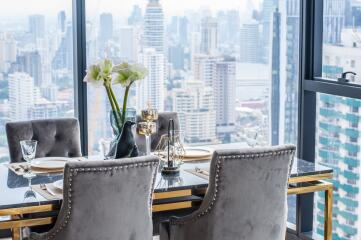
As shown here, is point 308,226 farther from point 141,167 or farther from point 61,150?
point 141,167

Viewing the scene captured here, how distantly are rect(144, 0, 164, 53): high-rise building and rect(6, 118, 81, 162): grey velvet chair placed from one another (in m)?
1.17

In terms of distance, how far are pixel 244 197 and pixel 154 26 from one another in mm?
2247

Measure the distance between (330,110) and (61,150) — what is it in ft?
6.60

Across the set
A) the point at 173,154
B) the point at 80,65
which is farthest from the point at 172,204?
the point at 80,65

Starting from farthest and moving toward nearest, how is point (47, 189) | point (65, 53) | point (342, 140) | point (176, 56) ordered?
point (176, 56) → point (65, 53) → point (342, 140) → point (47, 189)

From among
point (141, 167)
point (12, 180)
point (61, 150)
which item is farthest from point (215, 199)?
point (61, 150)

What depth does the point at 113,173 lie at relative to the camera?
117 inches

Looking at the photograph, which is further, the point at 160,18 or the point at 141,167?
the point at 160,18

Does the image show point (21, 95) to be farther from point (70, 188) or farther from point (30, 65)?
A: point (70, 188)

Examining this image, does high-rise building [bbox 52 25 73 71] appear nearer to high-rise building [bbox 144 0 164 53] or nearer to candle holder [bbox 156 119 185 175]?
high-rise building [bbox 144 0 164 53]

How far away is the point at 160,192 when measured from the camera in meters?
3.34

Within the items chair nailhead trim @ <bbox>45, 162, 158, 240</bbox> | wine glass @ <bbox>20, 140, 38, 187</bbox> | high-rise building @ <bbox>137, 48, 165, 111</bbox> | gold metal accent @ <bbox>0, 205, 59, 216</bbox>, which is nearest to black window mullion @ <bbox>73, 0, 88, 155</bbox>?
high-rise building @ <bbox>137, 48, 165, 111</bbox>

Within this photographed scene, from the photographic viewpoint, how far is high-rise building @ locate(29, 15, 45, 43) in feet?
16.0

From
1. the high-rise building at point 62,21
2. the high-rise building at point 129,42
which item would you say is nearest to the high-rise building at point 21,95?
the high-rise building at point 62,21
